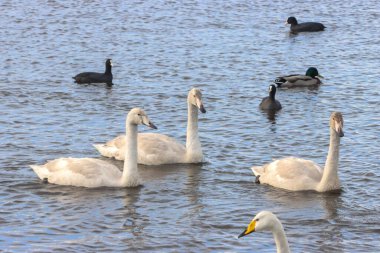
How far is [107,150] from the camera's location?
694 inches

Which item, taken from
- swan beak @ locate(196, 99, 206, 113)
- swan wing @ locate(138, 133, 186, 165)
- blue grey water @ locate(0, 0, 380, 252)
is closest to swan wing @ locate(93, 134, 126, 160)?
swan wing @ locate(138, 133, 186, 165)

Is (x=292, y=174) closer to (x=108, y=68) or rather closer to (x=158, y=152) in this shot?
(x=158, y=152)

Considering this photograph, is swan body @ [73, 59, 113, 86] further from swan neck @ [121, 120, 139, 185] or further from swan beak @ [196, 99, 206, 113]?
swan neck @ [121, 120, 139, 185]

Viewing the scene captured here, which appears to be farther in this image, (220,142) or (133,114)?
(220,142)

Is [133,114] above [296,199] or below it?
above

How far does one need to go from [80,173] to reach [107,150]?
2.03 metres

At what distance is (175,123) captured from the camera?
20344 millimetres

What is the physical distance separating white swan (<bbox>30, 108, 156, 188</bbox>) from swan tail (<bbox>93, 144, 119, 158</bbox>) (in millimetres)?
1703

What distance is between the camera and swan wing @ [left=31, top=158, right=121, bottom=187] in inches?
614

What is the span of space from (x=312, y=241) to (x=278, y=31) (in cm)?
2208

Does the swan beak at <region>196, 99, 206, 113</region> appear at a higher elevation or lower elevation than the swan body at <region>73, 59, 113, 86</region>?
higher

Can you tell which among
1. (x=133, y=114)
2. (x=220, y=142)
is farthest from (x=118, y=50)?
(x=133, y=114)

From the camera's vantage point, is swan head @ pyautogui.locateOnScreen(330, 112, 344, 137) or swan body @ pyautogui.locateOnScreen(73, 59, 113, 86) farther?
swan body @ pyautogui.locateOnScreen(73, 59, 113, 86)

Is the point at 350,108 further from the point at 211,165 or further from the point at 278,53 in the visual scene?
the point at 278,53
